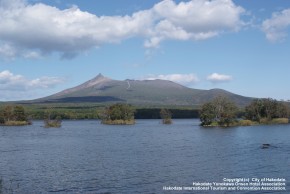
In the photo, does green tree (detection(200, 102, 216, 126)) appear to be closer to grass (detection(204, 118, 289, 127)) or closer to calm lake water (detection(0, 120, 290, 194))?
grass (detection(204, 118, 289, 127))

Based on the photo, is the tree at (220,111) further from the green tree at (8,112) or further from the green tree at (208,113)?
the green tree at (8,112)

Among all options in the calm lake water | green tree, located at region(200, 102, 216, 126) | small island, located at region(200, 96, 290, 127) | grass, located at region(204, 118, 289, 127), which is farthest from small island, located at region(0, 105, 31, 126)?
the calm lake water

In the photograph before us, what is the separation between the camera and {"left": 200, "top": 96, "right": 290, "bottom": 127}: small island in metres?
156

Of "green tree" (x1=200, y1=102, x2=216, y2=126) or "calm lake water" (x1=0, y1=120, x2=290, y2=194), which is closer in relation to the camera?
"calm lake water" (x1=0, y1=120, x2=290, y2=194)

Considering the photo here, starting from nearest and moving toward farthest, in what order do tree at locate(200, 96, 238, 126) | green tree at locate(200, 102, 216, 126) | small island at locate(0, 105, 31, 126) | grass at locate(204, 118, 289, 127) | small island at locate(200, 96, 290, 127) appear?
tree at locate(200, 96, 238, 126)
small island at locate(200, 96, 290, 127)
green tree at locate(200, 102, 216, 126)
grass at locate(204, 118, 289, 127)
small island at locate(0, 105, 31, 126)

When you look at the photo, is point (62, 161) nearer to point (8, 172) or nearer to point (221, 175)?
point (8, 172)

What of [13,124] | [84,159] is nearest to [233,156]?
[84,159]

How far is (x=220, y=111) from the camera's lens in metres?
157

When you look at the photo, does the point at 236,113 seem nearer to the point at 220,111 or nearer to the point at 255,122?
the point at 220,111

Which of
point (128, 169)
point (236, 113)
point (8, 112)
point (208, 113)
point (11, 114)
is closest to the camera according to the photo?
point (128, 169)

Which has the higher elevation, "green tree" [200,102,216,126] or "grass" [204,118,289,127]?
"green tree" [200,102,216,126]

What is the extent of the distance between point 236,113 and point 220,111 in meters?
7.33

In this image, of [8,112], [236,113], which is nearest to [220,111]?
[236,113]

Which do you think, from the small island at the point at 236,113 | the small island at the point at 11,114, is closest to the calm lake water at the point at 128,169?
the small island at the point at 236,113
